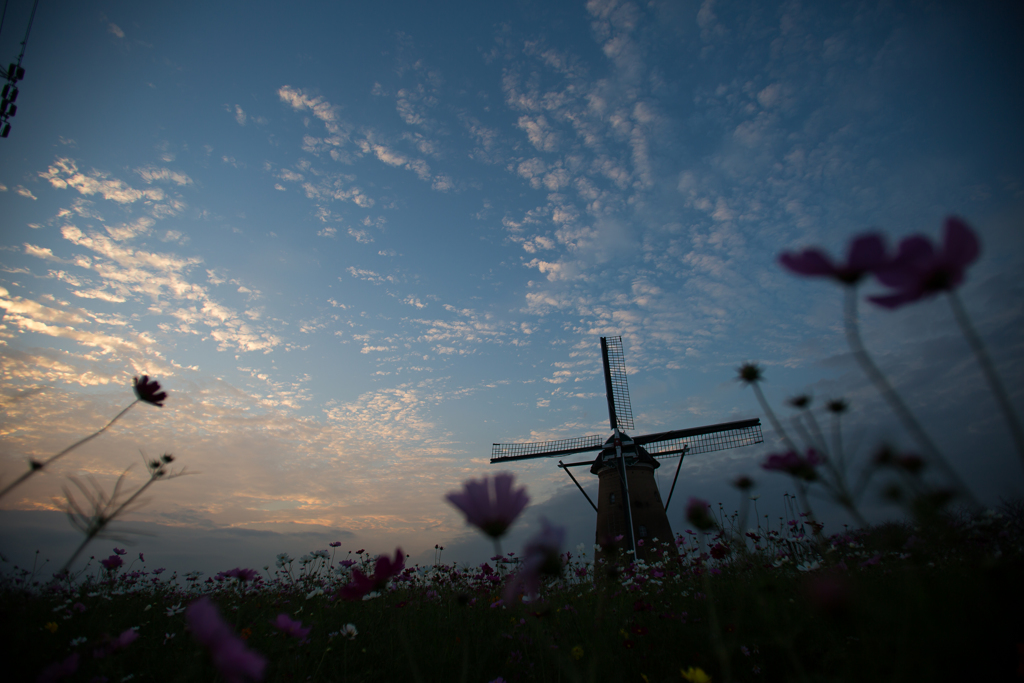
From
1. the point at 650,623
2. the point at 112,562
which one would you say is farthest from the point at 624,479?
the point at 112,562

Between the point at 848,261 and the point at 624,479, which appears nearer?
the point at 848,261

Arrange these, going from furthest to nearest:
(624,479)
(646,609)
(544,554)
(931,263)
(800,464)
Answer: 1. (624,479)
2. (646,609)
3. (800,464)
4. (544,554)
5. (931,263)

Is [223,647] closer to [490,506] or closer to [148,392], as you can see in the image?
[490,506]

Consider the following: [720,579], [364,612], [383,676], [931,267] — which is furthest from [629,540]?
[931,267]

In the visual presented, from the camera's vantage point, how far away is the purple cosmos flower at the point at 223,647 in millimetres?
861

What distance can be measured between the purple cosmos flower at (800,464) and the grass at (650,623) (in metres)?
0.26

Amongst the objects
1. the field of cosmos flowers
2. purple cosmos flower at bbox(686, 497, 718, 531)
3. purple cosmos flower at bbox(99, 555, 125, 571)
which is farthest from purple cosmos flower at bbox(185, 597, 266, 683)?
purple cosmos flower at bbox(99, 555, 125, 571)

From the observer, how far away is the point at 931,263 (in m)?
0.86

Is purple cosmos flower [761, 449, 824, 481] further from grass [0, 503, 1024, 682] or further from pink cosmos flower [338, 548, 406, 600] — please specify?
pink cosmos flower [338, 548, 406, 600]

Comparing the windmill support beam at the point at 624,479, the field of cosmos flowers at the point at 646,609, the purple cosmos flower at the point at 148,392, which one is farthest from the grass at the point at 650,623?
the windmill support beam at the point at 624,479

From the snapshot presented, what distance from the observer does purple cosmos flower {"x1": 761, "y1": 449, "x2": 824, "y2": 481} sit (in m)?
1.41

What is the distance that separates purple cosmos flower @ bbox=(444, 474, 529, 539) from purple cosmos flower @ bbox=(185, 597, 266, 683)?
1.95 feet

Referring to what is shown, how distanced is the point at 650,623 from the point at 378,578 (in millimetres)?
2539

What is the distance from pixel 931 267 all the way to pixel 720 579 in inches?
146
